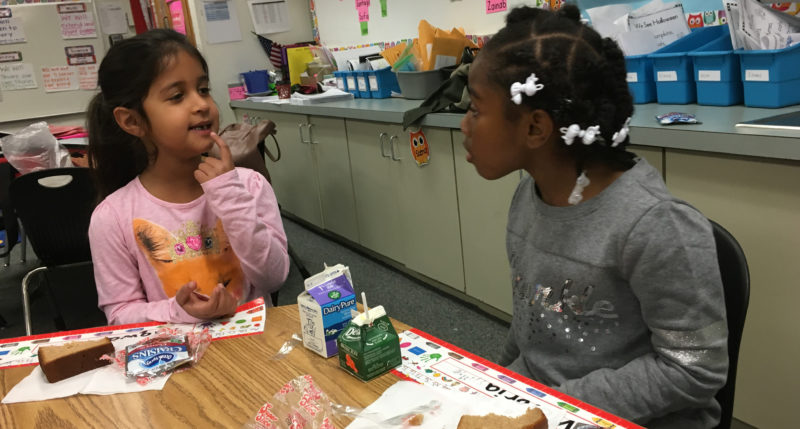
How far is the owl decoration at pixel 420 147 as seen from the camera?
2.50m

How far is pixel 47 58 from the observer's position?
483 cm

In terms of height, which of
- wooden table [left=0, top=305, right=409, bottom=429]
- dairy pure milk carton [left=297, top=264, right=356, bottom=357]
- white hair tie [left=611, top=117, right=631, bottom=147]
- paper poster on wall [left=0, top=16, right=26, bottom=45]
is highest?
paper poster on wall [left=0, top=16, right=26, bottom=45]

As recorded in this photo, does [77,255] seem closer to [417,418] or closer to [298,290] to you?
[298,290]

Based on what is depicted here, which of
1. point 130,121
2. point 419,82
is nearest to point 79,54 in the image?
point 419,82

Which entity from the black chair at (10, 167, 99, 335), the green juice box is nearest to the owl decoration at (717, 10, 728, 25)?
the green juice box

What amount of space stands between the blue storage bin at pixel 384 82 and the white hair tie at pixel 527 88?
2241 mm

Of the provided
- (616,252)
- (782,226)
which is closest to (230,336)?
(616,252)

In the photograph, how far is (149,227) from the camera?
53.2 inches

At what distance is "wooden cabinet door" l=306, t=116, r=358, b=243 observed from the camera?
3.18 m

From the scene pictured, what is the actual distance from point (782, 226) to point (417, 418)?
107 cm

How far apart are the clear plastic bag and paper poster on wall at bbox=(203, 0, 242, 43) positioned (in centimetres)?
159

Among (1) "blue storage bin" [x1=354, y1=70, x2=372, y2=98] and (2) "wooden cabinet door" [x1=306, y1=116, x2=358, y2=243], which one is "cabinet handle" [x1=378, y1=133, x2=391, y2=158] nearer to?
(2) "wooden cabinet door" [x1=306, y1=116, x2=358, y2=243]

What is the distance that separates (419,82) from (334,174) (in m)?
0.80

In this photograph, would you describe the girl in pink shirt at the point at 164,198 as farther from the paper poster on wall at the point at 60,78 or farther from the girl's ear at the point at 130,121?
the paper poster on wall at the point at 60,78
